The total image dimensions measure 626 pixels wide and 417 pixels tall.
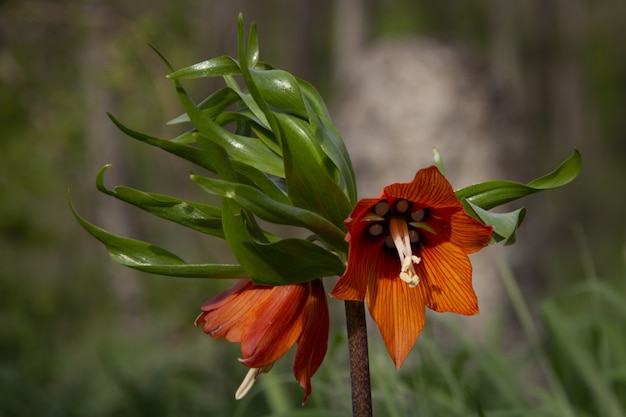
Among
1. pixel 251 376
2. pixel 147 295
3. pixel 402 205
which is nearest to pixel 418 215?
pixel 402 205

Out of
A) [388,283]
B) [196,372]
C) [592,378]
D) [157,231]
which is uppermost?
[388,283]

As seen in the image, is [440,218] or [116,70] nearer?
[440,218]

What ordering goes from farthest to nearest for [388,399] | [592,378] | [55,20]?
[55,20], [592,378], [388,399]

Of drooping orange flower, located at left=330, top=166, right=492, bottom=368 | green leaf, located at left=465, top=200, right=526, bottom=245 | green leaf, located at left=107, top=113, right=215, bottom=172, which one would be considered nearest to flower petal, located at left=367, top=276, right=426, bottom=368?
drooping orange flower, located at left=330, top=166, right=492, bottom=368

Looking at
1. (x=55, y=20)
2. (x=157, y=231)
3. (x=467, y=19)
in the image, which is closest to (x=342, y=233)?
(x=55, y=20)

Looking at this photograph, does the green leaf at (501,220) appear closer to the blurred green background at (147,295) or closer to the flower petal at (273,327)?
the flower petal at (273,327)

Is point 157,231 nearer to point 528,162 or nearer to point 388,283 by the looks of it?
point 528,162
